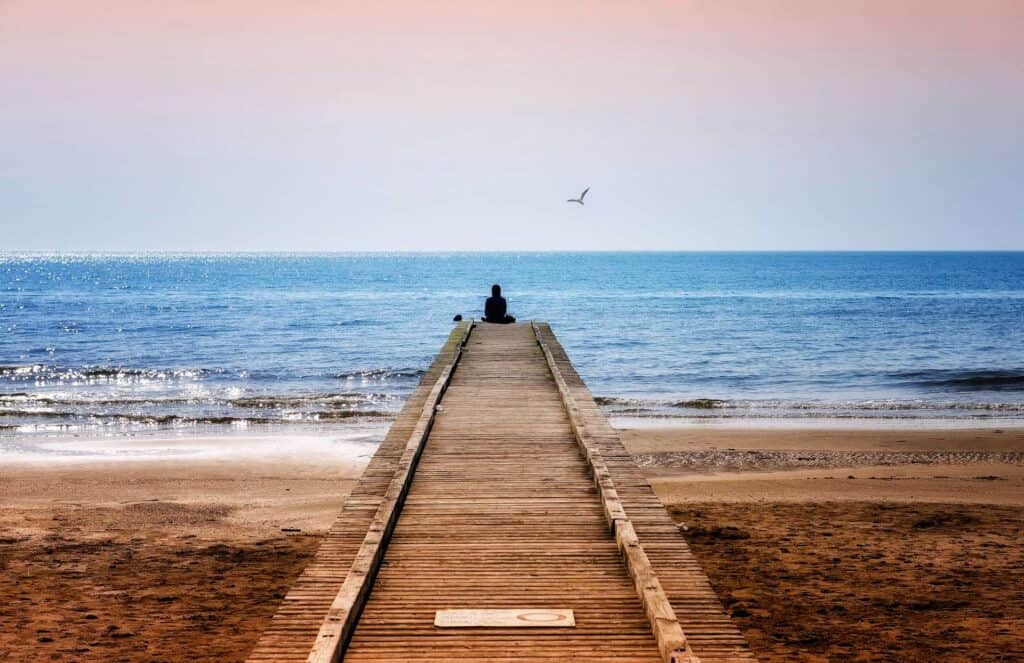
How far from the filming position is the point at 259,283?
120250 mm

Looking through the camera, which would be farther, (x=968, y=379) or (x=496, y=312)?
(x=968, y=379)

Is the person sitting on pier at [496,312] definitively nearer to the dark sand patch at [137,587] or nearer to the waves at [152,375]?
the waves at [152,375]

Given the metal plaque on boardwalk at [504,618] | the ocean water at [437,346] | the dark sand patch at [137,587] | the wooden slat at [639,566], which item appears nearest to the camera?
the wooden slat at [639,566]

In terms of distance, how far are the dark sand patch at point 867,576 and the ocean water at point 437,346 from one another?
11404 mm

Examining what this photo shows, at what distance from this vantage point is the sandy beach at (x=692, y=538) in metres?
9.77

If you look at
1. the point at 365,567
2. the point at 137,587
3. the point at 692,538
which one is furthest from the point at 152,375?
the point at 365,567

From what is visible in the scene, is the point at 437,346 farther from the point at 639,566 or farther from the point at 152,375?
the point at 639,566

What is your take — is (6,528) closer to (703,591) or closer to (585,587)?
→ (585,587)

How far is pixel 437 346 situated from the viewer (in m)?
46.7

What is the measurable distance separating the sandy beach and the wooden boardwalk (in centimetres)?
206

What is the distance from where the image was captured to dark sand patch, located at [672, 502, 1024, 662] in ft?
31.2

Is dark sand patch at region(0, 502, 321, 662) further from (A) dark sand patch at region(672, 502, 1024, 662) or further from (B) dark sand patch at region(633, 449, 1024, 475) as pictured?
(B) dark sand patch at region(633, 449, 1024, 475)

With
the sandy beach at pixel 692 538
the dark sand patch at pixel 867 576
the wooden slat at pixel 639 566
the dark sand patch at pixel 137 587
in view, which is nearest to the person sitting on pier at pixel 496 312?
the sandy beach at pixel 692 538

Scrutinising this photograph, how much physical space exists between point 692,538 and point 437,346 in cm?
3406
